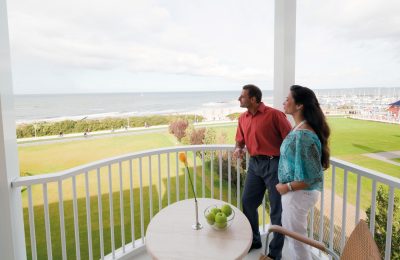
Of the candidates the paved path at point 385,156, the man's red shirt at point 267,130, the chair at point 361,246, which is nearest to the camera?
the chair at point 361,246

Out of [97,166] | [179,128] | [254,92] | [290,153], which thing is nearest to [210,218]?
[290,153]

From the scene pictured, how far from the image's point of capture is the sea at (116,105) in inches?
640

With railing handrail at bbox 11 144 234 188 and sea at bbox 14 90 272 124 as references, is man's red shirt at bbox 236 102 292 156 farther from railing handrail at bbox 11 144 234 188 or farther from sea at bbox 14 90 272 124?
sea at bbox 14 90 272 124

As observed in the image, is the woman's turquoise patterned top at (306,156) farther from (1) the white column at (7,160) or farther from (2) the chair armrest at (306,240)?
(1) the white column at (7,160)

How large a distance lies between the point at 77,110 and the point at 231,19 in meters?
11.7

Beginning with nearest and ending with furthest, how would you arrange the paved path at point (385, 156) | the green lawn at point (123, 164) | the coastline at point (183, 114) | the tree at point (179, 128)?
the green lawn at point (123, 164) → the paved path at point (385, 156) → the tree at point (179, 128) → the coastline at point (183, 114)

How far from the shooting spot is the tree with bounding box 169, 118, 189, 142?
1554 centimetres

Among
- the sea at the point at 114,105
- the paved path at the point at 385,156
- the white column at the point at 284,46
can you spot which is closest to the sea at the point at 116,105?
the sea at the point at 114,105

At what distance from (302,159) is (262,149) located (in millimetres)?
579

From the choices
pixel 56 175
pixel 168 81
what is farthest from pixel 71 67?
pixel 56 175

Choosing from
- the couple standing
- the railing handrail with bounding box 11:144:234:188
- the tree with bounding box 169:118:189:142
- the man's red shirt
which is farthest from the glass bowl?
the tree with bounding box 169:118:189:142

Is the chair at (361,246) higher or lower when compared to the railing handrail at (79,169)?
lower

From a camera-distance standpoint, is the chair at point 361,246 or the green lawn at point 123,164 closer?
the chair at point 361,246

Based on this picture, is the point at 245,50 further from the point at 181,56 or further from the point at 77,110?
the point at 77,110
